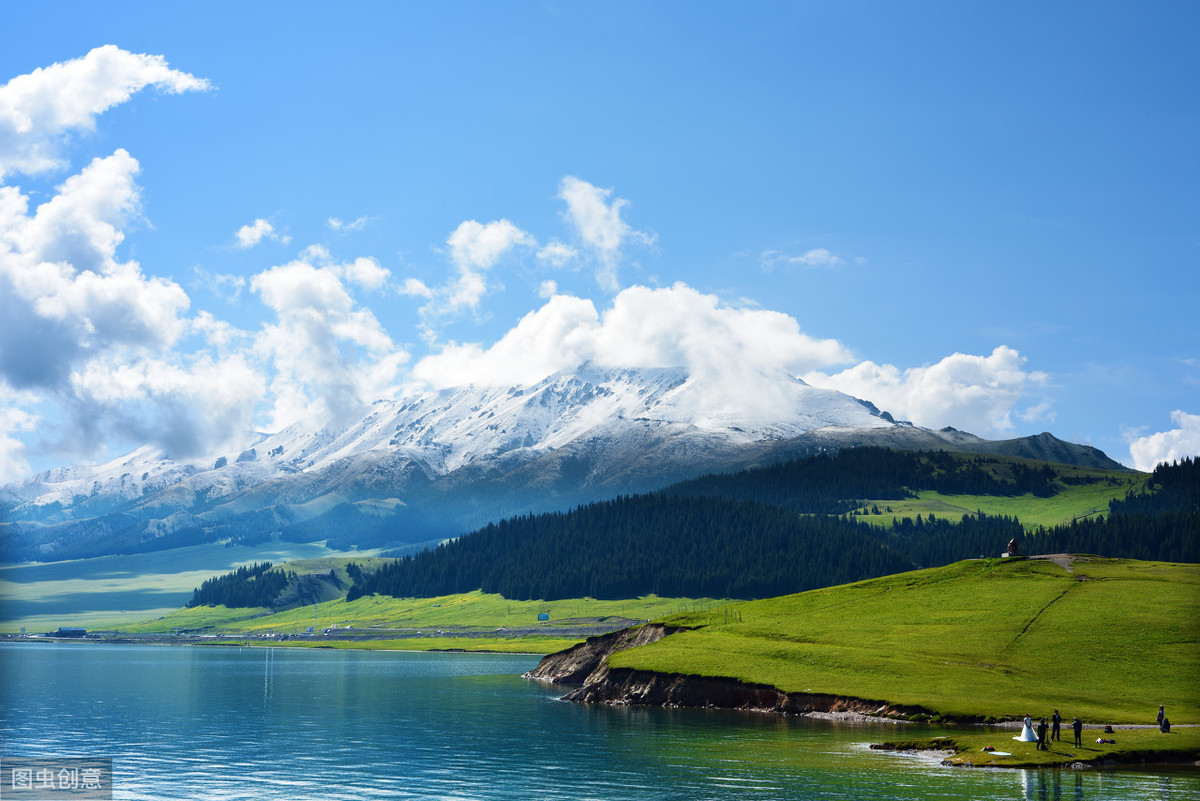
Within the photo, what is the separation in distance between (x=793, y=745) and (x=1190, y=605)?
220ft

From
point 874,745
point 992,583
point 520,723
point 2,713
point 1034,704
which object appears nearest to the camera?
point 874,745

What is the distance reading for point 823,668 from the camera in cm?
11081

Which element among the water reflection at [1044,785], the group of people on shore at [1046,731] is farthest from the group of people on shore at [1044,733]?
the water reflection at [1044,785]

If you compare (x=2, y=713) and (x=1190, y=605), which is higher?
(x=1190, y=605)

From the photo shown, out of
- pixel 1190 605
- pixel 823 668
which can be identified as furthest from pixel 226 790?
pixel 1190 605

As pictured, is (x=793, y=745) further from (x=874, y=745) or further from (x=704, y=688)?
(x=704, y=688)

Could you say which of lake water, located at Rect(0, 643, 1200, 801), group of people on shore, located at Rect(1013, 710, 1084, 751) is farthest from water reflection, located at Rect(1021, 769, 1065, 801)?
group of people on shore, located at Rect(1013, 710, 1084, 751)

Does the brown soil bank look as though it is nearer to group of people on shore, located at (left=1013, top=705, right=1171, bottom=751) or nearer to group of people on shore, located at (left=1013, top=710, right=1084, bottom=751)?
group of people on shore, located at (left=1013, top=710, right=1084, bottom=751)

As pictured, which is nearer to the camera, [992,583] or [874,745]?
[874,745]

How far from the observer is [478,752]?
8031 centimetres

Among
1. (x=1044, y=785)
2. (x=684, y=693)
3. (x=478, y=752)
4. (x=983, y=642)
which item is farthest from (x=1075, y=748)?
(x=684, y=693)

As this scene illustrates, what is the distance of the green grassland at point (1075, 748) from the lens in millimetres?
71219

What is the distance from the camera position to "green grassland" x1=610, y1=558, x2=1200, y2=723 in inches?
3792

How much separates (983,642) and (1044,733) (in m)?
42.1
